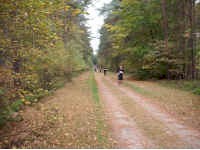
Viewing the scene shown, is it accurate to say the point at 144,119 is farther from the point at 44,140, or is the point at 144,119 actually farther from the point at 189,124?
the point at 44,140

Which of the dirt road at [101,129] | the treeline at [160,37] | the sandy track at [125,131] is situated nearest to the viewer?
the sandy track at [125,131]

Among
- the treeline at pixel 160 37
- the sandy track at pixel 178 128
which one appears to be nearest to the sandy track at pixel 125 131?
the sandy track at pixel 178 128

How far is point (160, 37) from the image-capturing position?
913 inches

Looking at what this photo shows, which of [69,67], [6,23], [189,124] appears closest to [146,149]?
[189,124]

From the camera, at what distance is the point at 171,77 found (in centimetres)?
2236

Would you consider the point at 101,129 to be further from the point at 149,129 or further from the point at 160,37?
the point at 160,37

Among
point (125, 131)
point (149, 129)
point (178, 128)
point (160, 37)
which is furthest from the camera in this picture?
point (160, 37)

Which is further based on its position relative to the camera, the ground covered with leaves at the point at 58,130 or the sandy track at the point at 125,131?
the ground covered with leaves at the point at 58,130

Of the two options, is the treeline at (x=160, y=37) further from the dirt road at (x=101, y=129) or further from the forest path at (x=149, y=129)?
the forest path at (x=149, y=129)

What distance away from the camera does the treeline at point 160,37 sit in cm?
1856

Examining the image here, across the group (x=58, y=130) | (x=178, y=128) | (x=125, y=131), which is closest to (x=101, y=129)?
(x=125, y=131)

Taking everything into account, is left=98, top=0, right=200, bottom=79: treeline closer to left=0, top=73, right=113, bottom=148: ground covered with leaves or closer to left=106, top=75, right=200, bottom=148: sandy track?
left=106, top=75, right=200, bottom=148: sandy track

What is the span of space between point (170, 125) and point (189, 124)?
0.68 m

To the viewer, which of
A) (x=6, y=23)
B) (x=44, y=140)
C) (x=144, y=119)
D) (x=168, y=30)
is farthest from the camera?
(x=168, y=30)
